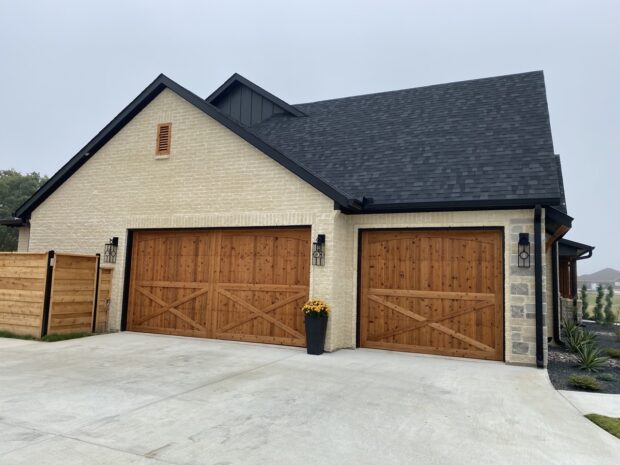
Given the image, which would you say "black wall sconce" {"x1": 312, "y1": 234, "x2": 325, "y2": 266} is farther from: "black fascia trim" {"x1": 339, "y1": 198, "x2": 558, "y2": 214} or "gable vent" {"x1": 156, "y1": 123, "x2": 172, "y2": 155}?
"gable vent" {"x1": 156, "y1": 123, "x2": 172, "y2": 155}

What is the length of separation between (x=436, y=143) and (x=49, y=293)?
9.93 m

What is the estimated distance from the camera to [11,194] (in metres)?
37.7

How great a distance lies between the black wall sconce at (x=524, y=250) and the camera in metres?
8.24

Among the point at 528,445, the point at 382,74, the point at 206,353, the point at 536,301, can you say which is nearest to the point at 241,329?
the point at 206,353

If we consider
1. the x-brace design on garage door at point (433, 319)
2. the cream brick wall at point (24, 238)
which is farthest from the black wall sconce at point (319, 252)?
the cream brick wall at point (24, 238)

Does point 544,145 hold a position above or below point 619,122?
below

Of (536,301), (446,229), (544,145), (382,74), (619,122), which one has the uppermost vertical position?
(382,74)

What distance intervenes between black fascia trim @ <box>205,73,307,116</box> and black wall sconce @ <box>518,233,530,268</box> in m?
8.59

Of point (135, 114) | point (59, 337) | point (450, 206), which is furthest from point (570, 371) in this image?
point (135, 114)

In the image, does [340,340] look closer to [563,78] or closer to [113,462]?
[113,462]

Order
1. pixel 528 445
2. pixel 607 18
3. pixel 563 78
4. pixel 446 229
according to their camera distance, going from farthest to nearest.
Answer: pixel 563 78, pixel 607 18, pixel 446 229, pixel 528 445

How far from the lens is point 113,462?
354 centimetres

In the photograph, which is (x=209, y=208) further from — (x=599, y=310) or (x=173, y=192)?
(x=599, y=310)

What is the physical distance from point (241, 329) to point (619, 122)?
5448 cm
